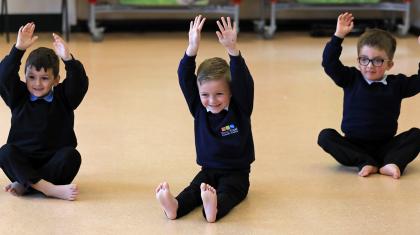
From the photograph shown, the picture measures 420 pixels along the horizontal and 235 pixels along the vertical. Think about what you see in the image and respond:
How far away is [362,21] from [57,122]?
16.9ft

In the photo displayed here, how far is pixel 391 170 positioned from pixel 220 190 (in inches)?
28.8

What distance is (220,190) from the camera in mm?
2482

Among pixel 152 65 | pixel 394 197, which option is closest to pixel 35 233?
pixel 394 197

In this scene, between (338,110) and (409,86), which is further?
(338,110)

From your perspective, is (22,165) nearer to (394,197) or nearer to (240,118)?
(240,118)

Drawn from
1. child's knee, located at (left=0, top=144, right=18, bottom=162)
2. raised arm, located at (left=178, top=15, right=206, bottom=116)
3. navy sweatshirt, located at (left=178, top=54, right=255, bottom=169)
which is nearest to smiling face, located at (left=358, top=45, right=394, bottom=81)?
navy sweatshirt, located at (left=178, top=54, right=255, bottom=169)

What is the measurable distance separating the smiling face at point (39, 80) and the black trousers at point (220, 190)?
62 cm

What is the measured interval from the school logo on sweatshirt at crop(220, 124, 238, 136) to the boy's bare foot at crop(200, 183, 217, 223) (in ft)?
0.84

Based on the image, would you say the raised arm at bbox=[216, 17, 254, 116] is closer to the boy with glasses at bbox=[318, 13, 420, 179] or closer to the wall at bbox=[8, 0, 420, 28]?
the boy with glasses at bbox=[318, 13, 420, 179]

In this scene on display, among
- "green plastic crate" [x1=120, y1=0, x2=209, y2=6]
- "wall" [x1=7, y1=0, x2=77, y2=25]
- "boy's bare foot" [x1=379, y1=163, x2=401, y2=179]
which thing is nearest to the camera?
"boy's bare foot" [x1=379, y1=163, x2=401, y2=179]

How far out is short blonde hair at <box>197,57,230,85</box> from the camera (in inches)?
97.0

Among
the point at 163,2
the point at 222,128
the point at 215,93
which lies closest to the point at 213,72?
the point at 215,93

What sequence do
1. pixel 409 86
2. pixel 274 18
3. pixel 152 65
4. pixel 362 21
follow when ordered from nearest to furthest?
pixel 409 86 → pixel 152 65 → pixel 274 18 → pixel 362 21

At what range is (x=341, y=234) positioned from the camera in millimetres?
2260
